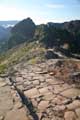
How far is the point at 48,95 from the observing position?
21.4 ft

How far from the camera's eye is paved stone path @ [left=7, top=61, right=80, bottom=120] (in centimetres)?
540

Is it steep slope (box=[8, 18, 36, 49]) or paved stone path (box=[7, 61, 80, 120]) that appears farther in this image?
steep slope (box=[8, 18, 36, 49])

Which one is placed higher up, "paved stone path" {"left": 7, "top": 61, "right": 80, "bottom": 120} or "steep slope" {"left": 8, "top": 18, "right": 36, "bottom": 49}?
"paved stone path" {"left": 7, "top": 61, "right": 80, "bottom": 120}

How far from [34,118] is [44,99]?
113cm

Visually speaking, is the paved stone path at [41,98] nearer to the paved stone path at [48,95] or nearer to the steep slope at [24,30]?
the paved stone path at [48,95]

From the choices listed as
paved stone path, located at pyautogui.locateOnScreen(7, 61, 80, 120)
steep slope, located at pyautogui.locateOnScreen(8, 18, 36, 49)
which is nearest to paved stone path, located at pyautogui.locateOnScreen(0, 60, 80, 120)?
paved stone path, located at pyautogui.locateOnScreen(7, 61, 80, 120)

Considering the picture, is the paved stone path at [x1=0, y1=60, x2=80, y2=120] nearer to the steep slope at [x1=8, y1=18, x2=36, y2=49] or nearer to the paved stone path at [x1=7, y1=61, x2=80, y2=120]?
the paved stone path at [x1=7, y1=61, x2=80, y2=120]

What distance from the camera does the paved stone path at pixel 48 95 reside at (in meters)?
5.40

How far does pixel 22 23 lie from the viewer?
100375 millimetres

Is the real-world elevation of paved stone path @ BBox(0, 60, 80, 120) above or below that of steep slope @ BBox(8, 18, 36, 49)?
above

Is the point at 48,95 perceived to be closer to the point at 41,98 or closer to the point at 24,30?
the point at 41,98

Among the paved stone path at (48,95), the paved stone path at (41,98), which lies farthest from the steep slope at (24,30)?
the paved stone path at (41,98)

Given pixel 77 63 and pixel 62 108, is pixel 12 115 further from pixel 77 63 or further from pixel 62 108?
pixel 77 63

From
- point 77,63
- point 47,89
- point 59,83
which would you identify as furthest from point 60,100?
point 77,63
